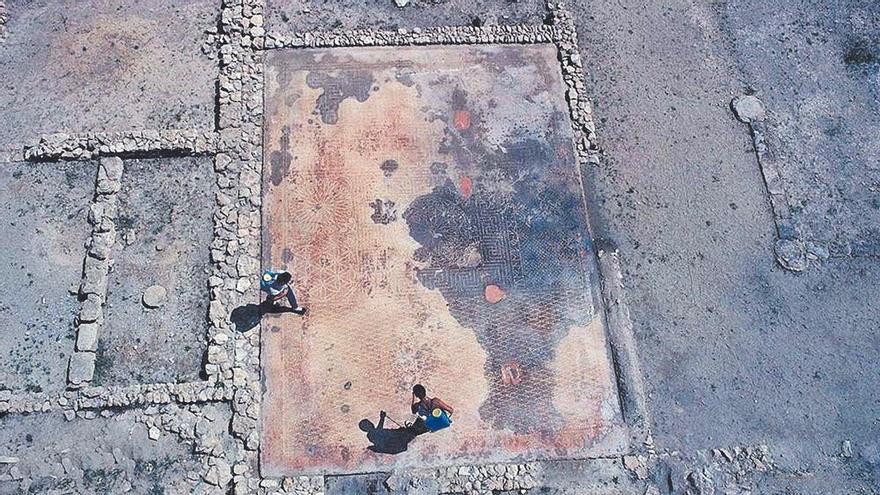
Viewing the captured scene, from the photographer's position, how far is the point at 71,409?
1070 cm

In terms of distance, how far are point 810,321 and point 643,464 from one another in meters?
3.83

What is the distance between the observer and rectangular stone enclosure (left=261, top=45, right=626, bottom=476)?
432 inches

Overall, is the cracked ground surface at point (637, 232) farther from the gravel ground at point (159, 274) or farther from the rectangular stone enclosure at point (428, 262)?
the rectangular stone enclosure at point (428, 262)

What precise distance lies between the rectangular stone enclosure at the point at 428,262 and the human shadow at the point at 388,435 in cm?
3

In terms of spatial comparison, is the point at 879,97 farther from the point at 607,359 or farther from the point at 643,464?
the point at 643,464

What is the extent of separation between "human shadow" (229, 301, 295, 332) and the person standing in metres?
0.09

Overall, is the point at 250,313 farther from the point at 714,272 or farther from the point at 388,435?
the point at 714,272

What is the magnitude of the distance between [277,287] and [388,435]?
9.12 ft

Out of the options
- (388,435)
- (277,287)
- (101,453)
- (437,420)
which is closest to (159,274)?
(277,287)

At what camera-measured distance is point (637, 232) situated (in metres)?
12.5

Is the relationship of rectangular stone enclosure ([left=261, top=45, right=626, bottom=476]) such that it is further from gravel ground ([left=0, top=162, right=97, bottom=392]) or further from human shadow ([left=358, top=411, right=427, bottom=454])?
gravel ground ([left=0, top=162, right=97, bottom=392])

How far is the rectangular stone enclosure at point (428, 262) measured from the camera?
10969mm

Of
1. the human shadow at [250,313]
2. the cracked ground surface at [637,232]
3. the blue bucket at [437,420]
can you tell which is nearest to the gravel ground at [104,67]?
the cracked ground surface at [637,232]

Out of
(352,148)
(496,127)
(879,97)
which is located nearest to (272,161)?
(352,148)
